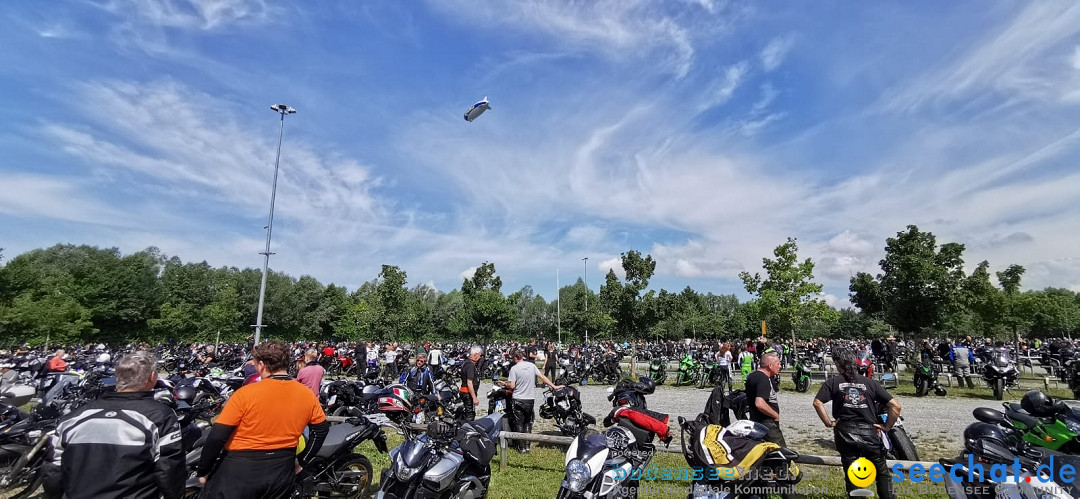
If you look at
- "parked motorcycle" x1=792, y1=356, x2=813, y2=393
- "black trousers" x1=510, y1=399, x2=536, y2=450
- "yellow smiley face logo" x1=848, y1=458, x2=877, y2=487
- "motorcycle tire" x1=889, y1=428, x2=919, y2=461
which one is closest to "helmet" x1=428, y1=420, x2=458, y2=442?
"black trousers" x1=510, y1=399, x2=536, y2=450

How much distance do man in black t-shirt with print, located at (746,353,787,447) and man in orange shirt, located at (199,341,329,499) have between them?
4.47m

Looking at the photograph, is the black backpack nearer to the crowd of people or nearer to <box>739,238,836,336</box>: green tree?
the crowd of people

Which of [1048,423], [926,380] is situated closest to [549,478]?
[1048,423]

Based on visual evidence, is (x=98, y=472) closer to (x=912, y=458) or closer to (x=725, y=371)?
(x=912, y=458)

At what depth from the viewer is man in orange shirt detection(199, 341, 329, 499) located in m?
3.35

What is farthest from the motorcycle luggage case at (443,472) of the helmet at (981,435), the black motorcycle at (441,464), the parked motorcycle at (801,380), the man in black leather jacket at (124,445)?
the parked motorcycle at (801,380)

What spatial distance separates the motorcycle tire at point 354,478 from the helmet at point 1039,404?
6899mm

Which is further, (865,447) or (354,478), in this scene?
(354,478)

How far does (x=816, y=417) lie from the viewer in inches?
439

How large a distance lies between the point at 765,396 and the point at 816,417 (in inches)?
273

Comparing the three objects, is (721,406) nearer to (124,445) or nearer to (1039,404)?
(1039,404)

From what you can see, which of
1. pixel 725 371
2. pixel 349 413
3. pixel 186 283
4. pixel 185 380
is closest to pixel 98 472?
pixel 349 413

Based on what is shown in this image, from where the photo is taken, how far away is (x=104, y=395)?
3.01 meters

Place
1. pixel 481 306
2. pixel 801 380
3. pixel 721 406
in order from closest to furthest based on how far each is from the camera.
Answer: pixel 721 406 → pixel 801 380 → pixel 481 306
